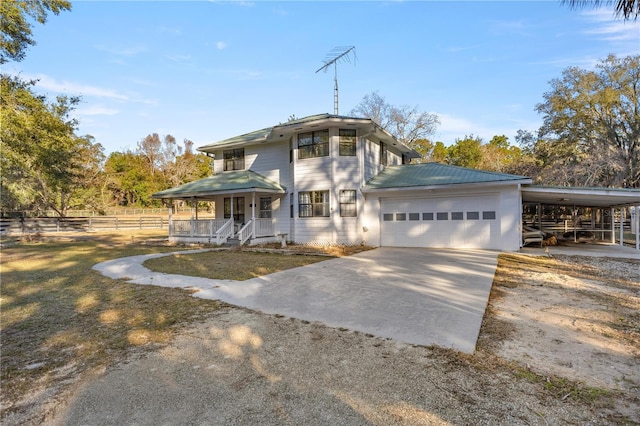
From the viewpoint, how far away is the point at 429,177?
Answer: 560 inches

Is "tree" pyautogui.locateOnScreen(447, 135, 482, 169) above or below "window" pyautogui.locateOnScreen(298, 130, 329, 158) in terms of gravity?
above

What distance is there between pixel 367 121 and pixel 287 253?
6757mm

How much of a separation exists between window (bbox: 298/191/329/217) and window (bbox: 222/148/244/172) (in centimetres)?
510

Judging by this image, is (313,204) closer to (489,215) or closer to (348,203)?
(348,203)

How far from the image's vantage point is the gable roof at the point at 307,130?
45.7ft

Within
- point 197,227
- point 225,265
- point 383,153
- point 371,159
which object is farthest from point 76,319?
point 383,153

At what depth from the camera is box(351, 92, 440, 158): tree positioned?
117ft

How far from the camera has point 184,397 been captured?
8.60 feet

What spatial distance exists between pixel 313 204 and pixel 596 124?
27000 mm

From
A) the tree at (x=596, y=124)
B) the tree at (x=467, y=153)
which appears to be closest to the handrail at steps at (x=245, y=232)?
the tree at (x=596, y=124)

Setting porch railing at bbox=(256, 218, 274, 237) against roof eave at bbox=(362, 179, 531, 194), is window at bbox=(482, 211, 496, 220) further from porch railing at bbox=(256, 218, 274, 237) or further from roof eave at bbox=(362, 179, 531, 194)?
porch railing at bbox=(256, 218, 274, 237)

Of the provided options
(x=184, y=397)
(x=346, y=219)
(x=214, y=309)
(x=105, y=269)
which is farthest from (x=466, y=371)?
(x=346, y=219)

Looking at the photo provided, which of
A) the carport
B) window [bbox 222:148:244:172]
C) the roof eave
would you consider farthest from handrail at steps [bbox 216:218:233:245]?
the carport

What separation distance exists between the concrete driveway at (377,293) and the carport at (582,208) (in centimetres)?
471
